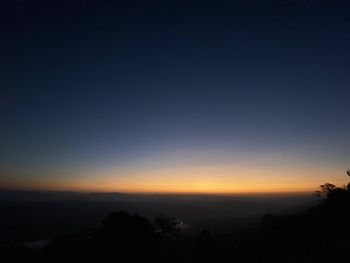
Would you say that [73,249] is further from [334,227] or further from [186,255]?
[334,227]

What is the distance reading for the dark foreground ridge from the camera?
31828 mm

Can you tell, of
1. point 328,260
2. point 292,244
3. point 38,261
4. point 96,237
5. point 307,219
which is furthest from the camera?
point 38,261

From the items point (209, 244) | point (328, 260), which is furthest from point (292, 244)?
point (209, 244)

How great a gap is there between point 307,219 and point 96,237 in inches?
1424

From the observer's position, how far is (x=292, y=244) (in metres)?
34.7

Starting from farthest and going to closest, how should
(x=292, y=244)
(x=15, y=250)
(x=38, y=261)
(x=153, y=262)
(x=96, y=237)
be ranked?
(x=15, y=250)
(x=38, y=261)
(x=96, y=237)
(x=153, y=262)
(x=292, y=244)

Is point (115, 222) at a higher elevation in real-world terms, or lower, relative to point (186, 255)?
higher

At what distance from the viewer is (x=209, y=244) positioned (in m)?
46.0

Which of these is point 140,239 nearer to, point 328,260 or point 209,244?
point 209,244

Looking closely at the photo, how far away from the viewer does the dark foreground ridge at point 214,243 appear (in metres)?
31.8

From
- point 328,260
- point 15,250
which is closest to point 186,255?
point 328,260

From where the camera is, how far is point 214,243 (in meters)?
48.5

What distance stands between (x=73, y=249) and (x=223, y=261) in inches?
1434

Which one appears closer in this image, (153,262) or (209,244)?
(153,262)
